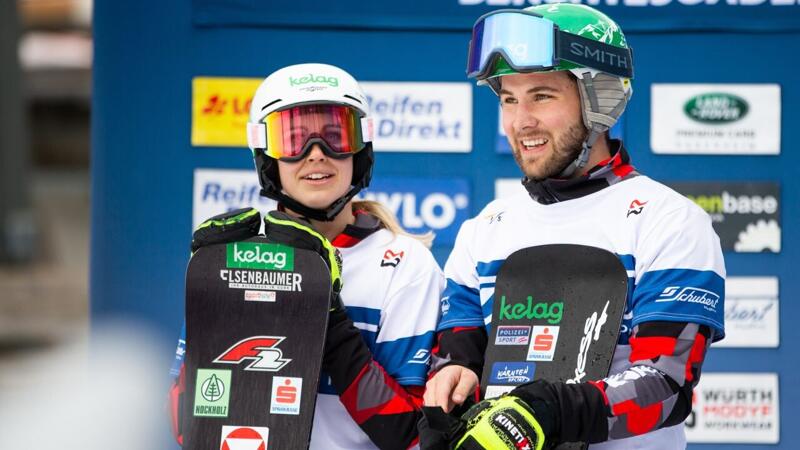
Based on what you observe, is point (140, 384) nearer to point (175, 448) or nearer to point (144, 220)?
point (175, 448)

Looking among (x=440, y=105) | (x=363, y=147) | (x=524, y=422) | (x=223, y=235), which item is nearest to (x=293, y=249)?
(x=223, y=235)

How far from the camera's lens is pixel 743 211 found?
16.8 feet

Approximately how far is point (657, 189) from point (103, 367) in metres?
3.03

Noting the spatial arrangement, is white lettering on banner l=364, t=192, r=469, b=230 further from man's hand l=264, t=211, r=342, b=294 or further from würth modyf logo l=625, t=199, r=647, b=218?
würth modyf logo l=625, t=199, r=647, b=218

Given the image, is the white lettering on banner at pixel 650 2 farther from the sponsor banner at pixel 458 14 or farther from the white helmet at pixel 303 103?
the white helmet at pixel 303 103

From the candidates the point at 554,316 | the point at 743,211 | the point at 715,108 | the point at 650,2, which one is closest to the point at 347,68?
the point at 650,2

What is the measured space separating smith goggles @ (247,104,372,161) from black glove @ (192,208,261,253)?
266 millimetres

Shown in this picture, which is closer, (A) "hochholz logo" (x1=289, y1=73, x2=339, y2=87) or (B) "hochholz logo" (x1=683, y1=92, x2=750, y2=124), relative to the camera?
(A) "hochholz logo" (x1=289, y1=73, x2=339, y2=87)

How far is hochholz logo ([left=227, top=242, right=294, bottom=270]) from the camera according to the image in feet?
10.1

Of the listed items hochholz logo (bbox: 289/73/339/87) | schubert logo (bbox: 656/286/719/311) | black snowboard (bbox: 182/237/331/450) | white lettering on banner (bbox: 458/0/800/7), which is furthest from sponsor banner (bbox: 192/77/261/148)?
schubert logo (bbox: 656/286/719/311)

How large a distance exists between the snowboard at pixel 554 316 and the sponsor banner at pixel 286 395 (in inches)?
18.7

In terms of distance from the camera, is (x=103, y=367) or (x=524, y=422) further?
(x=103, y=367)

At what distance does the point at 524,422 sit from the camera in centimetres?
248

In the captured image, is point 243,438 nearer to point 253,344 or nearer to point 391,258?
point 253,344
